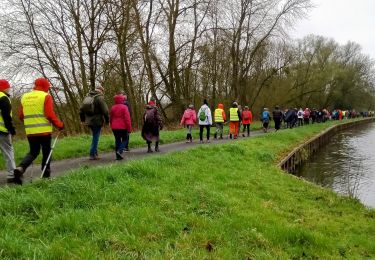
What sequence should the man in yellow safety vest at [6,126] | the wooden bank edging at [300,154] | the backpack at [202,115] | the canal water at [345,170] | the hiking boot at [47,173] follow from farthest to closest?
1. the backpack at [202,115]
2. the wooden bank edging at [300,154]
3. the canal water at [345,170]
4. the hiking boot at [47,173]
5. the man in yellow safety vest at [6,126]

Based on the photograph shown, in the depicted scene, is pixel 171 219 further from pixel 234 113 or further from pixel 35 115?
pixel 234 113

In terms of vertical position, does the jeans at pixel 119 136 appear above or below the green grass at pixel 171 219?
above

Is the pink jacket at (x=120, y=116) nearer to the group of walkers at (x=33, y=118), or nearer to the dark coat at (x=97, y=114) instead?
the dark coat at (x=97, y=114)

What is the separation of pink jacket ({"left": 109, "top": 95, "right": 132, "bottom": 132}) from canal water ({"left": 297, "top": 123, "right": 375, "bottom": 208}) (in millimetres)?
6460

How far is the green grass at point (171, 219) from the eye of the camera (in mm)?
4902

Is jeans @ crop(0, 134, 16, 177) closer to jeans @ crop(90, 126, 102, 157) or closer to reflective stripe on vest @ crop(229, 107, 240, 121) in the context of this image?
jeans @ crop(90, 126, 102, 157)

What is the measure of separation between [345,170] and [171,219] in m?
15.7

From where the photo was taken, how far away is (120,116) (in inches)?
448

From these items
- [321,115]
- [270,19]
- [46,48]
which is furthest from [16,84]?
[321,115]

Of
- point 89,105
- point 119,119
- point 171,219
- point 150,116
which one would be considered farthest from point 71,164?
point 171,219

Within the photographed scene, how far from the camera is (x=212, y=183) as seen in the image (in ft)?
29.6

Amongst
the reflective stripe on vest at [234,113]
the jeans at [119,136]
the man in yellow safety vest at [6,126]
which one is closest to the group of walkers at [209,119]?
the reflective stripe on vest at [234,113]

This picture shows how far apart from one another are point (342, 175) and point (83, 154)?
38.7ft

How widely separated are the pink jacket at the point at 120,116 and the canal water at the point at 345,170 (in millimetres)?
6460
